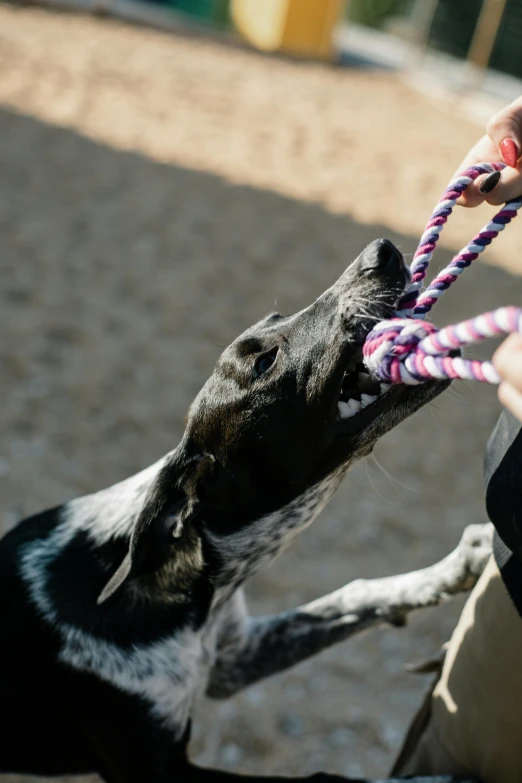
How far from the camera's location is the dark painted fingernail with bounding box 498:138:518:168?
213cm

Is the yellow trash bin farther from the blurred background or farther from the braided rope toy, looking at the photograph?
the braided rope toy

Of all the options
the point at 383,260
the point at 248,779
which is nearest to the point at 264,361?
the point at 383,260

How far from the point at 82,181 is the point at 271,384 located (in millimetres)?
6219

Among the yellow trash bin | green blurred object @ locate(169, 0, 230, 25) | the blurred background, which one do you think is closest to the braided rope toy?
the blurred background

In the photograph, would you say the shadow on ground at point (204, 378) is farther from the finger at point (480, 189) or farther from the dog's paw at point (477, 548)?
the finger at point (480, 189)

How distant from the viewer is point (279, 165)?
9586 millimetres

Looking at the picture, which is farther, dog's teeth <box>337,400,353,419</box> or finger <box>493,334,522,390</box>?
dog's teeth <box>337,400,353,419</box>

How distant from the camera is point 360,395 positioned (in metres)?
2.29

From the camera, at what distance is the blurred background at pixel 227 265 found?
3715 mm

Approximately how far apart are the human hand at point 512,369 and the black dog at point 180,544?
77cm

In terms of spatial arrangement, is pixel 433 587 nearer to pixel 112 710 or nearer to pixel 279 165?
pixel 112 710

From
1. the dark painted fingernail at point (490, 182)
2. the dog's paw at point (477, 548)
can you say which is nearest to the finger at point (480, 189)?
the dark painted fingernail at point (490, 182)

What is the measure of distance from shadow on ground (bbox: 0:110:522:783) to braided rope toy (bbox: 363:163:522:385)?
0.59 meters

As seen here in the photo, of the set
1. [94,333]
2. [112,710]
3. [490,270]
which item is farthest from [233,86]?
[112,710]
